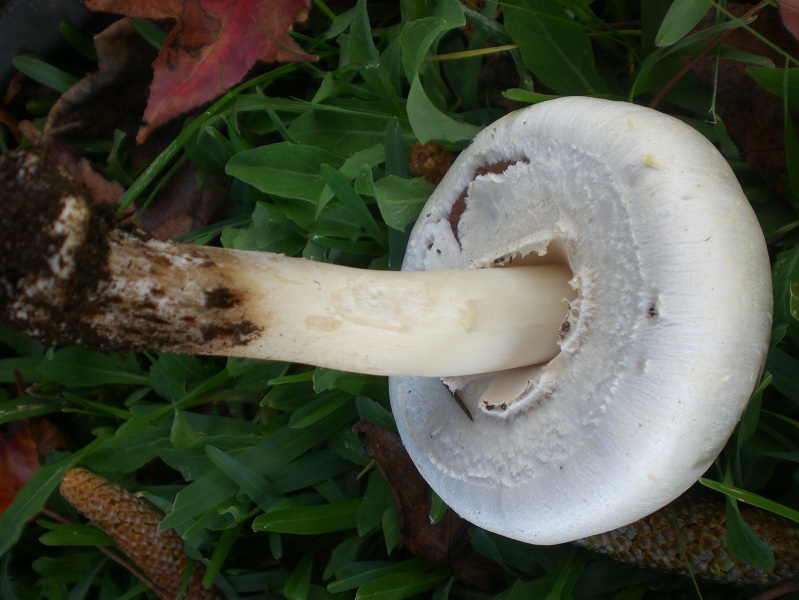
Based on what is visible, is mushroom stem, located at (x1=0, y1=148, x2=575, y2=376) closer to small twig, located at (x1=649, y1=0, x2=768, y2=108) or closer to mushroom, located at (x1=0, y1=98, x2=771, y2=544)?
mushroom, located at (x1=0, y1=98, x2=771, y2=544)

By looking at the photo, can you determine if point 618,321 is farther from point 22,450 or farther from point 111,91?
point 22,450

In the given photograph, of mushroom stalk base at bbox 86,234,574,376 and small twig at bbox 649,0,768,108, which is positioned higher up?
small twig at bbox 649,0,768,108

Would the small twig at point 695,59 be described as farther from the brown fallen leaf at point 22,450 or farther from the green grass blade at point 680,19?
the brown fallen leaf at point 22,450

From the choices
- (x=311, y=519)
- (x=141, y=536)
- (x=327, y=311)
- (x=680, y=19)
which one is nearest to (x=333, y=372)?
(x=311, y=519)

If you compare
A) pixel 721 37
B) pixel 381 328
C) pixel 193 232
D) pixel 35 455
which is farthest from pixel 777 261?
pixel 35 455

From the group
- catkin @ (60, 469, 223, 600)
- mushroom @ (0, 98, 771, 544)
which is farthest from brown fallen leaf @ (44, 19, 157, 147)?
mushroom @ (0, 98, 771, 544)

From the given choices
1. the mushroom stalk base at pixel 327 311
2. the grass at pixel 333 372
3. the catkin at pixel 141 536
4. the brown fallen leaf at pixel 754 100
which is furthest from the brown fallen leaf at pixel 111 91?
the brown fallen leaf at pixel 754 100
